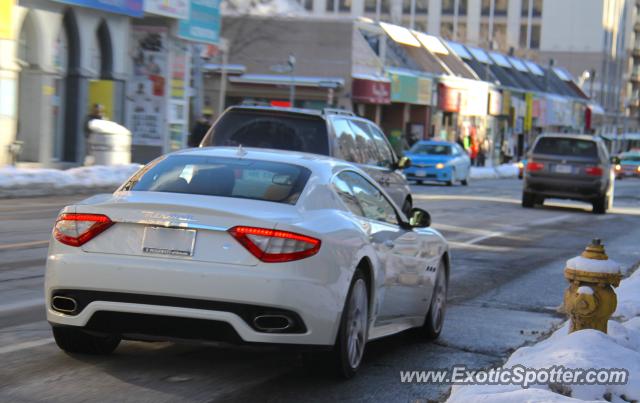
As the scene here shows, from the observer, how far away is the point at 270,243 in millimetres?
6570

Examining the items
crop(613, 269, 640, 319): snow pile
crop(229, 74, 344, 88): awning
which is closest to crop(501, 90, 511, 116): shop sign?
crop(229, 74, 344, 88): awning

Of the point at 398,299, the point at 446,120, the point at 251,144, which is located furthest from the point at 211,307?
the point at 446,120

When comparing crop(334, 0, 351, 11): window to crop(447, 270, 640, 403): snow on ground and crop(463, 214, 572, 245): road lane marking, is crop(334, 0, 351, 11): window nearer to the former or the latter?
crop(463, 214, 572, 245): road lane marking

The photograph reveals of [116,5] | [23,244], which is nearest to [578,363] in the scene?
[23,244]

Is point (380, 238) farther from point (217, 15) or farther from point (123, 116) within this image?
point (217, 15)

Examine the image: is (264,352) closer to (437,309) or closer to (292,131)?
(437,309)

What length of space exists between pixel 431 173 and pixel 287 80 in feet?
57.5

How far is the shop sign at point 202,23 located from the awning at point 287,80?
680 inches

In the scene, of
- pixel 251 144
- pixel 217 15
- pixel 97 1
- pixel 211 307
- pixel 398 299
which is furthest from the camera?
pixel 217 15

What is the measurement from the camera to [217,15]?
123 ft

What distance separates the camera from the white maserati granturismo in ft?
21.4

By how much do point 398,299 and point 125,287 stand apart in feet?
7.41

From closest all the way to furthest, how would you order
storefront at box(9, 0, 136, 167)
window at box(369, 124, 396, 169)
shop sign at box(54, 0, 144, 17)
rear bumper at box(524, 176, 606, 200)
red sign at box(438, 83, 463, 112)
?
window at box(369, 124, 396, 169), rear bumper at box(524, 176, 606, 200), storefront at box(9, 0, 136, 167), shop sign at box(54, 0, 144, 17), red sign at box(438, 83, 463, 112)

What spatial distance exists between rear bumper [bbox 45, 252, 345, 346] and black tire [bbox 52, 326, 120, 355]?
0.41m
